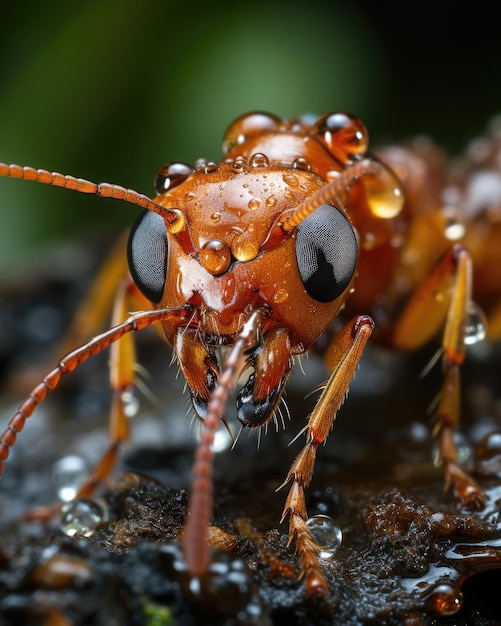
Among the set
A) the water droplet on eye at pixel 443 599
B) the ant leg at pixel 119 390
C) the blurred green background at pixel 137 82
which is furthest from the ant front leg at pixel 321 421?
the blurred green background at pixel 137 82

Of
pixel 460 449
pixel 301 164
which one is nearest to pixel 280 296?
pixel 301 164

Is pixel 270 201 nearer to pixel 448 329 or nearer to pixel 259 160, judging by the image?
pixel 259 160

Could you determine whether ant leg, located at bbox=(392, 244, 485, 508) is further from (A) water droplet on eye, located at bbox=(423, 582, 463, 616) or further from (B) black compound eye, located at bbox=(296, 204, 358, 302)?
(B) black compound eye, located at bbox=(296, 204, 358, 302)

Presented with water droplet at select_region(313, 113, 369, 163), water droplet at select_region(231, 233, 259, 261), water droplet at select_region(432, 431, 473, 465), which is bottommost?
water droplet at select_region(432, 431, 473, 465)

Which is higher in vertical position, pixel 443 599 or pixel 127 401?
pixel 127 401

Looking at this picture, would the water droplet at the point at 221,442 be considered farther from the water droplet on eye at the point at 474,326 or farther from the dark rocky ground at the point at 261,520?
the water droplet on eye at the point at 474,326

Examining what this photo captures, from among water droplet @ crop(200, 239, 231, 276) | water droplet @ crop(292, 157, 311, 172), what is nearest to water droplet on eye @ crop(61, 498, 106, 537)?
water droplet @ crop(200, 239, 231, 276)

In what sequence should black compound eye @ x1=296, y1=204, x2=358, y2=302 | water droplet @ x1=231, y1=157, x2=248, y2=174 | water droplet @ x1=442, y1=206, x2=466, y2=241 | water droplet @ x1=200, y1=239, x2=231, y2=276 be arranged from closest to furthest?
1. water droplet @ x1=200, y1=239, x2=231, y2=276
2. black compound eye @ x1=296, y1=204, x2=358, y2=302
3. water droplet @ x1=231, y1=157, x2=248, y2=174
4. water droplet @ x1=442, y1=206, x2=466, y2=241

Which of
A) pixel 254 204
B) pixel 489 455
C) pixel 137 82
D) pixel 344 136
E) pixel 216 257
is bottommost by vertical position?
pixel 489 455
